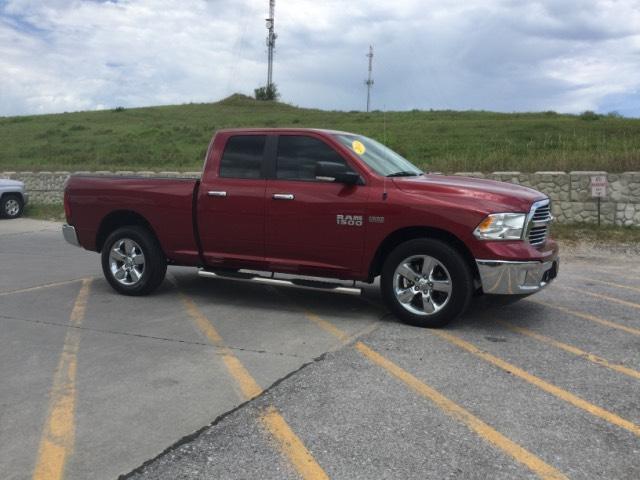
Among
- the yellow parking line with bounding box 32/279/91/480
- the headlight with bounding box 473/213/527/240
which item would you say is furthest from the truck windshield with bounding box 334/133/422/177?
the yellow parking line with bounding box 32/279/91/480

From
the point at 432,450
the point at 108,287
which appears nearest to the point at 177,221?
the point at 108,287

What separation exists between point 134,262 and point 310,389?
3.77 metres

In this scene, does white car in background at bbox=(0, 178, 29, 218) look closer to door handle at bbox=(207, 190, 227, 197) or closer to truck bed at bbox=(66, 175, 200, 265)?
truck bed at bbox=(66, 175, 200, 265)

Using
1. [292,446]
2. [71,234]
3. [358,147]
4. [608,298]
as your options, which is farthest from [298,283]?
[608,298]

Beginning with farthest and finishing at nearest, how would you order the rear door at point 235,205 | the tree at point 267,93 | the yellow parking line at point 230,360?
Answer: the tree at point 267,93, the rear door at point 235,205, the yellow parking line at point 230,360

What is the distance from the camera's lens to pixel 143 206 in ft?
23.5

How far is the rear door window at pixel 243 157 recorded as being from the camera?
6.67 meters

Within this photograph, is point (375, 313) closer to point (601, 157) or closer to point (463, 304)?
point (463, 304)

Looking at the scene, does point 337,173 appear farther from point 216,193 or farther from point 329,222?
point 216,193

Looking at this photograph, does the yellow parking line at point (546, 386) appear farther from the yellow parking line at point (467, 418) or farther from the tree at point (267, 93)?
the tree at point (267, 93)

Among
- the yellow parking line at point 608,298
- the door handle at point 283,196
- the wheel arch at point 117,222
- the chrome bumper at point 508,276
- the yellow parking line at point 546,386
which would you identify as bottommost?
the yellow parking line at point 546,386

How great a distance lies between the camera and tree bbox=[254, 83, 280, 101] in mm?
58375

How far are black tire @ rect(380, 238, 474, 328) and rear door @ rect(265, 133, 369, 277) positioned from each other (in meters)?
0.37

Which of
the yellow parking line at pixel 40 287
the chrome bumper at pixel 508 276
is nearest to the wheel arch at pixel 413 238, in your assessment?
the chrome bumper at pixel 508 276
